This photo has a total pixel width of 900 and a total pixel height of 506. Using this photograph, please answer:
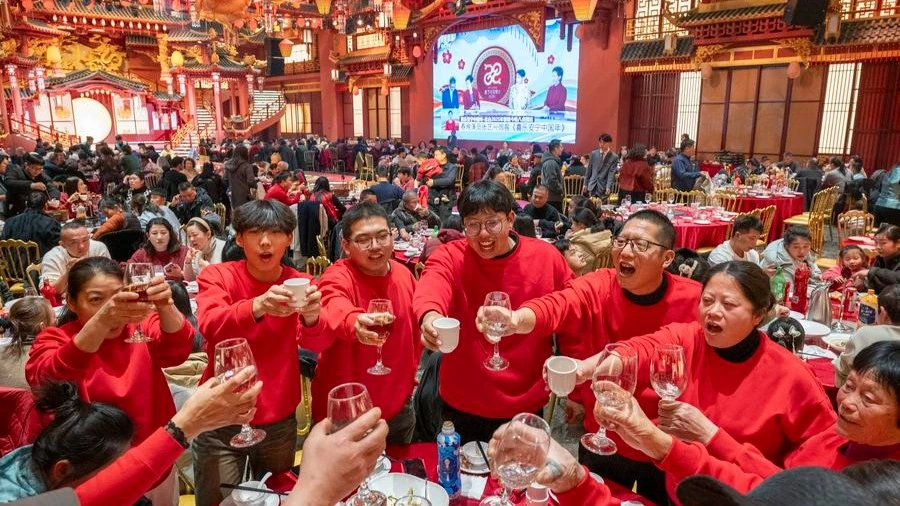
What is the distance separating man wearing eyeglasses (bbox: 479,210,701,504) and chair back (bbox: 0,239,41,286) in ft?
16.7

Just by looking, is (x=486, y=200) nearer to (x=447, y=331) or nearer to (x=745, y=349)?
(x=447, y=331)

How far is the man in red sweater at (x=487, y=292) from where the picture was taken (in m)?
2.16

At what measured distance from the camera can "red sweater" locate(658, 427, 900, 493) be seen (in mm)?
1343

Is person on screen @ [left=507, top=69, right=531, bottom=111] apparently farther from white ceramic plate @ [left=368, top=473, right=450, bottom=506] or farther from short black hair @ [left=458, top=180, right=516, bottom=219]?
white ceramic plate @ [left=368, top=473, right=450, bottom=506]

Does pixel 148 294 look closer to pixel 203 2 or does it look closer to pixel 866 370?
pixel 866 370

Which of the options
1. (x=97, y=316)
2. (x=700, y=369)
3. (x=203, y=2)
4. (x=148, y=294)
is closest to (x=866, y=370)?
(x=700, y=369)

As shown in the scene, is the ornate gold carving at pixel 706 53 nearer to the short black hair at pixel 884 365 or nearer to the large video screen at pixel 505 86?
the large video screen at pixel 505 86

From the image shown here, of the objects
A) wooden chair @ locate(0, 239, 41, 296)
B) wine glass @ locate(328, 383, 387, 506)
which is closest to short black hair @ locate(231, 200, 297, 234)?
wine glass @ locate(328, 383, 387, 506)

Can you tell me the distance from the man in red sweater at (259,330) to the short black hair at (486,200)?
2.23ft

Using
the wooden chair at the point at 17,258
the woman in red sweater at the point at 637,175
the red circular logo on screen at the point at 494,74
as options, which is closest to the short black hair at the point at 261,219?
the wooden chair at the point at 17,258

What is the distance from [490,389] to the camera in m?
2.18

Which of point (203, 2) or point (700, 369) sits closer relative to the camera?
point (700, 369)

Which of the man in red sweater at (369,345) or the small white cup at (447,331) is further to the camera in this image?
the man in red sweater at (369,345)

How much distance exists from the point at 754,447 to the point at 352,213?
1551mm
